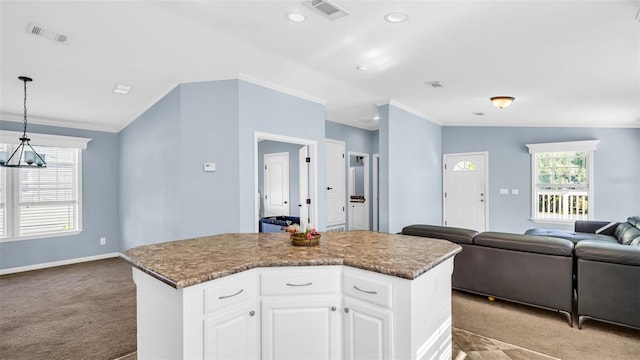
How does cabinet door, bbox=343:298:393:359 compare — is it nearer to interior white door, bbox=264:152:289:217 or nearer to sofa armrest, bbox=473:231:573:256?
sofa armrest, bbox=473:231:573:256

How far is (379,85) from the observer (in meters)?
4.52

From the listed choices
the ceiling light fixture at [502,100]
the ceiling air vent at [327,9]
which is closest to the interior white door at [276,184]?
the ceiling light fixture at [502,100]

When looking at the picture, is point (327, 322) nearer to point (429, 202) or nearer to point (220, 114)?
point (220, 114)

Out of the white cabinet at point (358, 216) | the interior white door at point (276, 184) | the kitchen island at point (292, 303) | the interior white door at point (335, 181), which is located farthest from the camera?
the white cabinet at point (358, 216)

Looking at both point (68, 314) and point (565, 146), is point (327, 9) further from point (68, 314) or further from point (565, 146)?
point (565, 146)

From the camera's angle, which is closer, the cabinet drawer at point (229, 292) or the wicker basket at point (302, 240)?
the cabinet drawer at point (229, 292)

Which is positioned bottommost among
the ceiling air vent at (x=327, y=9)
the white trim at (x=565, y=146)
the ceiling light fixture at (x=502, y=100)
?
the white trim at (x=565, y=146)

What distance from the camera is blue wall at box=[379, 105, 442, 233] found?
5391 millimetres

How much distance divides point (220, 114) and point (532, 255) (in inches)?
149

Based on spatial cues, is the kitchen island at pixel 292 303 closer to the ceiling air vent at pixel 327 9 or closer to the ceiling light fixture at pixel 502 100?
the ceiling air vent at pixel 327 9

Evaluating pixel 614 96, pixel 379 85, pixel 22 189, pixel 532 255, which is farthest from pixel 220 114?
pixel 614 96

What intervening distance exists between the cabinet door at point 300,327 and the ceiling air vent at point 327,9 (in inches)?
81.6

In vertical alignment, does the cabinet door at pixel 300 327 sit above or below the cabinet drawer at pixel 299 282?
below

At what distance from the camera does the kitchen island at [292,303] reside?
65.9 inches
